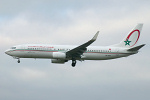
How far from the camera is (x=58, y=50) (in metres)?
75.5

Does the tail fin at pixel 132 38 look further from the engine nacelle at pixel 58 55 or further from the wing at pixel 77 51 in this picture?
the engine nacelle at pixel 58 55

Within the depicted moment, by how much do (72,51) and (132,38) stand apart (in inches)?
565

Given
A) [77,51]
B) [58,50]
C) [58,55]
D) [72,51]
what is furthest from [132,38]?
[58,55]

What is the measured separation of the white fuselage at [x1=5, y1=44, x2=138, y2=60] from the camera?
74.5 m

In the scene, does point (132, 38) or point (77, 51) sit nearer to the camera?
point (77, 51)

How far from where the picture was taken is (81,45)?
73.0m

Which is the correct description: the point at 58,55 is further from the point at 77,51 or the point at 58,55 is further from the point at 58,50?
the point at 77,51

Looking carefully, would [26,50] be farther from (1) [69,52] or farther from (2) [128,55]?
(2) [128,55]

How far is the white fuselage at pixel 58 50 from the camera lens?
74.5m

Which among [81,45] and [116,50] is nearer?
[81,45]

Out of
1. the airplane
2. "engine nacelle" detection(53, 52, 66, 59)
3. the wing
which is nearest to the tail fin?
the airplane

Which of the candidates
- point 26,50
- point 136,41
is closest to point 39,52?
point 26,50

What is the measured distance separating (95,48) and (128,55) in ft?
21.8

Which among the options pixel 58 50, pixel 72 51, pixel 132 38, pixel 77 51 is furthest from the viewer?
pixel 132 38
